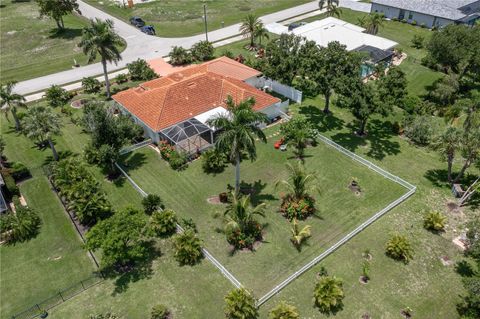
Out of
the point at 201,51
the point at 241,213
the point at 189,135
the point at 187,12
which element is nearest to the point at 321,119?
the point at 189,135

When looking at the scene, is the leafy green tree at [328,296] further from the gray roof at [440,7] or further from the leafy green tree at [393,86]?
the gray roof at [440,7]

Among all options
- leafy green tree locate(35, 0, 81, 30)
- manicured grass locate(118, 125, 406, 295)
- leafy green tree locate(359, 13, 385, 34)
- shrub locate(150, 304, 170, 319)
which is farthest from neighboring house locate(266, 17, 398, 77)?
shrub locate(150, 304, 170, 319)

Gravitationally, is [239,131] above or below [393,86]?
above

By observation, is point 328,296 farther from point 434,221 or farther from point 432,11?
point 432,11

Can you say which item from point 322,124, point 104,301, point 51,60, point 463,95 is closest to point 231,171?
point 322,124

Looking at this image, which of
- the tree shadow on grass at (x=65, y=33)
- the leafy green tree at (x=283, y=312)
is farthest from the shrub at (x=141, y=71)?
the leafy green tree at (x=283, y=312)

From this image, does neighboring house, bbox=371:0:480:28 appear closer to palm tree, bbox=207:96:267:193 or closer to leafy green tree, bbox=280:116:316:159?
leafy green tree, bbox=280:116:316:159

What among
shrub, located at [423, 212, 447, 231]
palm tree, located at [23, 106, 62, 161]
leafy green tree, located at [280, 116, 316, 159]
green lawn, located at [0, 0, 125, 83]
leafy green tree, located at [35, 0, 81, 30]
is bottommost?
shrub, located at [423, 212, 447, 231]
